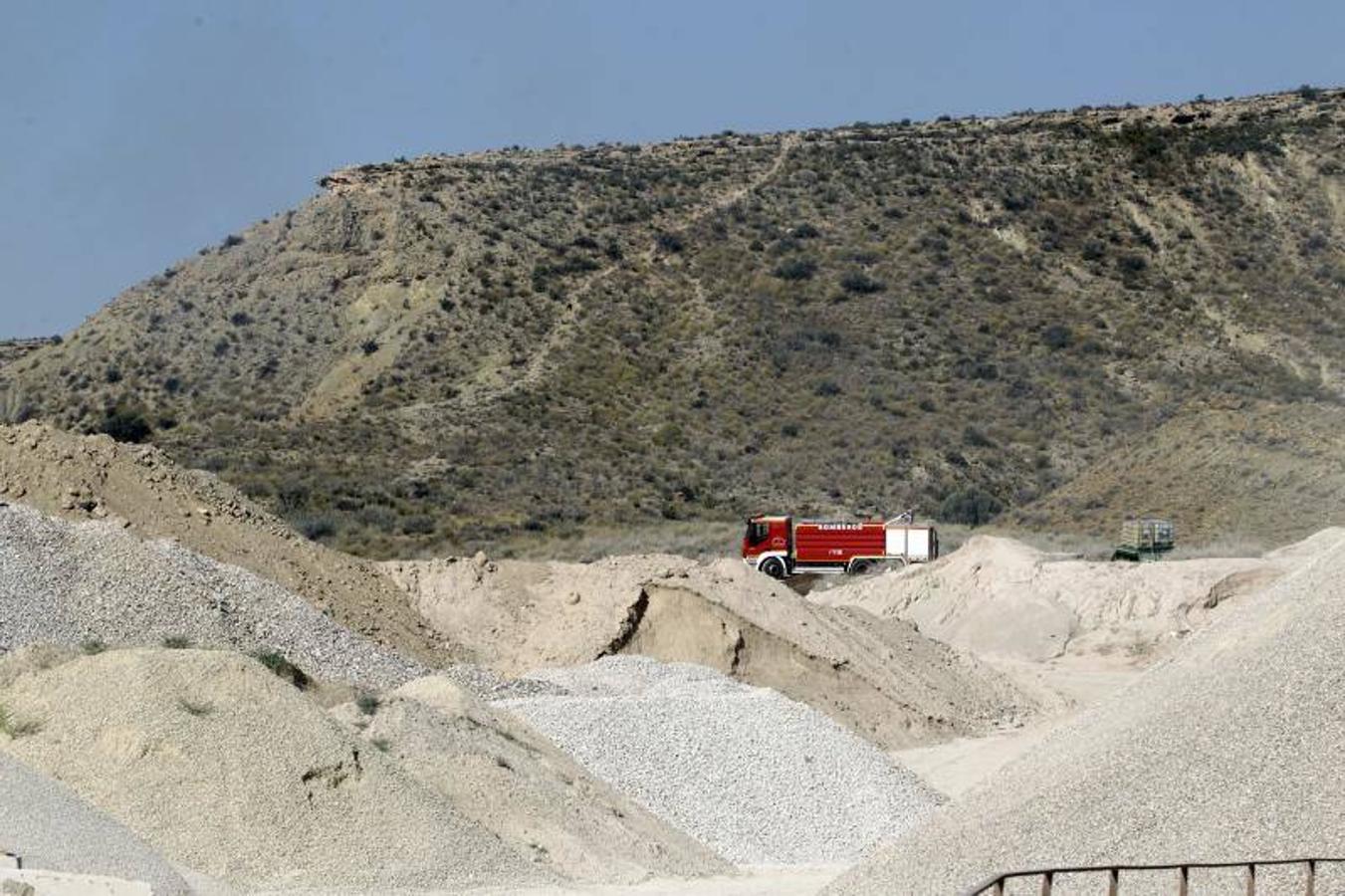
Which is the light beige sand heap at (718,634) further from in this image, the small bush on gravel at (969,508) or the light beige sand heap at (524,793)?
the small bush on gravel at (969,508)

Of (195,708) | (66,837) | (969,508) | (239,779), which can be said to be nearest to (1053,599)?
(969,508)

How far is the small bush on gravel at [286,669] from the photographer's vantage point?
23.6 metres

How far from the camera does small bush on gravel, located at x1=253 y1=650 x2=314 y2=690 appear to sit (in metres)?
23.6

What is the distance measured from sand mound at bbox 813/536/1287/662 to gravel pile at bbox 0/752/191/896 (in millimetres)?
25417

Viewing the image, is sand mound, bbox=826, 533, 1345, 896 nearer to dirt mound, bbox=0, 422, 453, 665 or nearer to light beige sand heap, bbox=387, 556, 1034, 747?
light beige sand heap, bbox=387, 556, 1034, 747

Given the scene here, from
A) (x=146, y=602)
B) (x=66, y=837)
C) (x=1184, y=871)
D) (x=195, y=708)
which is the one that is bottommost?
(x=66, y=837)

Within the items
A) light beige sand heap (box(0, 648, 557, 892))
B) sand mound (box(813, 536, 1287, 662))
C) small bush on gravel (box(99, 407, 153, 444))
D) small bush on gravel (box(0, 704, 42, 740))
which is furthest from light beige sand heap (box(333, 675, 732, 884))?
small bush on gravel (box(99, 407, 153, 444))

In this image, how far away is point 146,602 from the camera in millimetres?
26875

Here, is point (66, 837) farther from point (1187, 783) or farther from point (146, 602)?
point (146, 602)

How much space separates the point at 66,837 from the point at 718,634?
16.1 metres

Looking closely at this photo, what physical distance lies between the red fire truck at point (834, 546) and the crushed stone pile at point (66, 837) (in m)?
32.8

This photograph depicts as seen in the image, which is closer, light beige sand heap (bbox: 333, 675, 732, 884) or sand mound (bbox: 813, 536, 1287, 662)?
light beige sand heap (bbox: 333, 675, 732, 884)

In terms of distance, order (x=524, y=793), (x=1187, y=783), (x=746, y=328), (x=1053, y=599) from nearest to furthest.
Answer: (x=1187, y=783)
(x=524, y=793)
(x=1053, y=599)
(x=746, y=328)

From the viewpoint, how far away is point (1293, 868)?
11820mm
